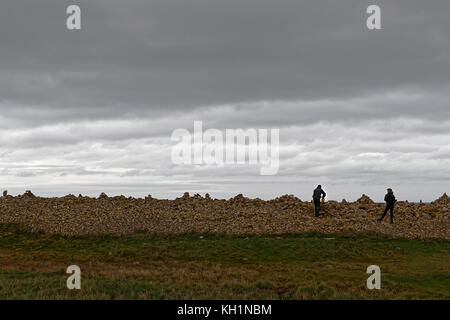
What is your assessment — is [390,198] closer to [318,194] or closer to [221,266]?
[318,194]

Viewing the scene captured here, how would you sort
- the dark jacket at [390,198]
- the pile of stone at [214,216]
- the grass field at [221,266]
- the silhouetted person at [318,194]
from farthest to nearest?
the silhouetted person at [318,194] < the dark jacket at [390,198] < the pile of stone at [214,216] < the grass field at [221,266]

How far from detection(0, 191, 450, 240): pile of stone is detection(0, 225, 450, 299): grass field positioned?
156 centimetres

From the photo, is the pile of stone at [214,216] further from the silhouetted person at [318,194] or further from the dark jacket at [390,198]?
the dark jacket at [390,198]

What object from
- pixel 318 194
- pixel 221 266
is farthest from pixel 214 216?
pixel 221 266

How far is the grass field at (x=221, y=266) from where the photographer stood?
15727 mm

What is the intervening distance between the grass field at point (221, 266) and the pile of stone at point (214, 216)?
1.56 m

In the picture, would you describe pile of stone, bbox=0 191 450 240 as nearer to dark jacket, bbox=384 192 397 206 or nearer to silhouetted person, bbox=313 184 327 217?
silhouetted person, bbox=313 184 327 217

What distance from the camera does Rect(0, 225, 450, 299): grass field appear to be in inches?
619

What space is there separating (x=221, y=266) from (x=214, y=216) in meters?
14.2

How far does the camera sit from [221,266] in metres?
21.5

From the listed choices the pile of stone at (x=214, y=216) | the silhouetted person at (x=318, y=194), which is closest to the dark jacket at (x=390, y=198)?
the pile of stone at (x=214, y=216)

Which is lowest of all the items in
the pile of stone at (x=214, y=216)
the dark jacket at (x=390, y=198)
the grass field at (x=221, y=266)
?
the grass field at (x=221, y=266)
